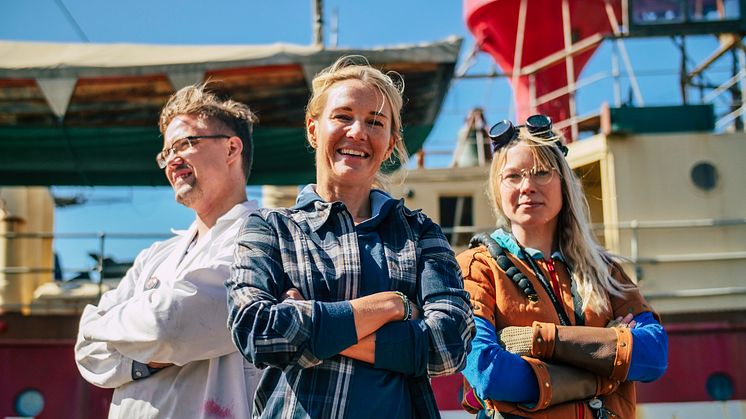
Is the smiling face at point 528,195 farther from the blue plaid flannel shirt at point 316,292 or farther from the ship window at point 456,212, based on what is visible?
the ship window at point 456,212

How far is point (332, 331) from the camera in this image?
200 centimetres

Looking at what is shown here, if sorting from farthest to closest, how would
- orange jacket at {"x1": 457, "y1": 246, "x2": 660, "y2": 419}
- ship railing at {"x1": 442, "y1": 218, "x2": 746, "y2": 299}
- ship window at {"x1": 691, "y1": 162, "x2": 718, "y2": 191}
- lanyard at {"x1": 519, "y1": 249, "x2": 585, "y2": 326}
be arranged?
ship window at {"x1": 691, "y1": 162, "x2": 718, "y2": 191}, ship railing at {"x1": 442, "y1": 218, "x2": 746, "y2": 299}, lanyard at {"x1": 519, "y1": 249, "x2": 585, "y2": 326}, orange jacket at {"x1": 457, "y1": 246, "x2": 660, "y2": 419}

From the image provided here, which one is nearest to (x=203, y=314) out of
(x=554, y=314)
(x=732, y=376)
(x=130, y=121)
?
(x=554, y=314)

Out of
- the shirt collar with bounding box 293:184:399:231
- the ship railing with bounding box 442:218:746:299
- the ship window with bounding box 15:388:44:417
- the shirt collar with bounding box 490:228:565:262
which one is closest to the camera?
the shirt collar with bounding box 293:184:399:231

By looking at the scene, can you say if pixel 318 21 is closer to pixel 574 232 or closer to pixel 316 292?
pixel 574 232

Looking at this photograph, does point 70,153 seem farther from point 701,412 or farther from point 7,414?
point 701,412

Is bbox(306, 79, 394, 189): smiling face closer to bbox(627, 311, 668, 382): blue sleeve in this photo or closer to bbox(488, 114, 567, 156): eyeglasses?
bbox(488, 114, 567, 156): eyeglasses

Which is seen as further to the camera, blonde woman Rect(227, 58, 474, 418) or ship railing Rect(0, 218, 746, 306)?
ship railing Rect(0, 218, 746, 306)

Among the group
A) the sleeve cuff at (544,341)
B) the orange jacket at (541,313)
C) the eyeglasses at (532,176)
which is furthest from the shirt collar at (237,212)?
the sleeve cuff at (544,341)

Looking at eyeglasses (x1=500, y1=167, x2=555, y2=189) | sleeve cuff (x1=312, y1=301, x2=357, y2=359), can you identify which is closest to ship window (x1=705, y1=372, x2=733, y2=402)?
eyeglasses (x1=500, y1=167, x2=555, y2=189)

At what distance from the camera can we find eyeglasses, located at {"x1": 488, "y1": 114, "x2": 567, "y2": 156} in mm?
3072

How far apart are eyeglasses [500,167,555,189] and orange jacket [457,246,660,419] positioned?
0.28m

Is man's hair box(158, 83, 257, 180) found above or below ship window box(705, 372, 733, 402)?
above

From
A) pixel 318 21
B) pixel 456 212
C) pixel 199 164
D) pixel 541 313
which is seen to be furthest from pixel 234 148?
pixel 456 212
